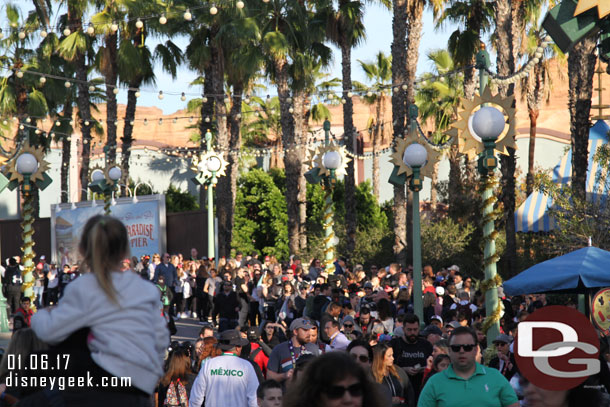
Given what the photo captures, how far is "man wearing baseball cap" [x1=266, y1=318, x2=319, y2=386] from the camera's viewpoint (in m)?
9.26

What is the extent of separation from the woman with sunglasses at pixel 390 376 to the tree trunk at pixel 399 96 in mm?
19129

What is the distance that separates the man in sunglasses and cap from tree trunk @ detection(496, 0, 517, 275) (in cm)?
1775

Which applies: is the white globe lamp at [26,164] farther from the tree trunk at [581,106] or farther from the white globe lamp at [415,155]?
the tree trunk at [581,106]

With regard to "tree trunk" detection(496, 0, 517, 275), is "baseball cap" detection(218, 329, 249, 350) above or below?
below

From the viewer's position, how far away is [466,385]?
5965 millimetres

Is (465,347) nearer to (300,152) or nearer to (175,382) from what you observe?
(175,382)

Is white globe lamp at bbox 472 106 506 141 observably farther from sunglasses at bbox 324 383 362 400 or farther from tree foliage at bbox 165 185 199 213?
tree foliage at bbox 165 185 199 213

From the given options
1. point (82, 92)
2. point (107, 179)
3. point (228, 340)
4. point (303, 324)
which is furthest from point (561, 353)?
point (82, 92)

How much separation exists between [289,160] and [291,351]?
21518mm

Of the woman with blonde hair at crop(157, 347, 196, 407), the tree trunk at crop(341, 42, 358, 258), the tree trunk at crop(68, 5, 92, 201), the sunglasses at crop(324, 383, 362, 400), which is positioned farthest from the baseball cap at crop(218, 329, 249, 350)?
the tree trunk at crop(68, 5, 92, 201)

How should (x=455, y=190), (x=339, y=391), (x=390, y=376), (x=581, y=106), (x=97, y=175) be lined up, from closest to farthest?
(x=339, y=391) < (x=390, y=376) < (x=581, y=106) < (x=97, y=175) < (x=455, y=190)

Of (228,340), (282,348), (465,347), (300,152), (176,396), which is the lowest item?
(176,396)

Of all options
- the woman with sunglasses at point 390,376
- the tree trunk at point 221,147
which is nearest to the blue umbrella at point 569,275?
the woman with sunglasses at point 390,376

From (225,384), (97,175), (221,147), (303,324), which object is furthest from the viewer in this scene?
(221,147)
